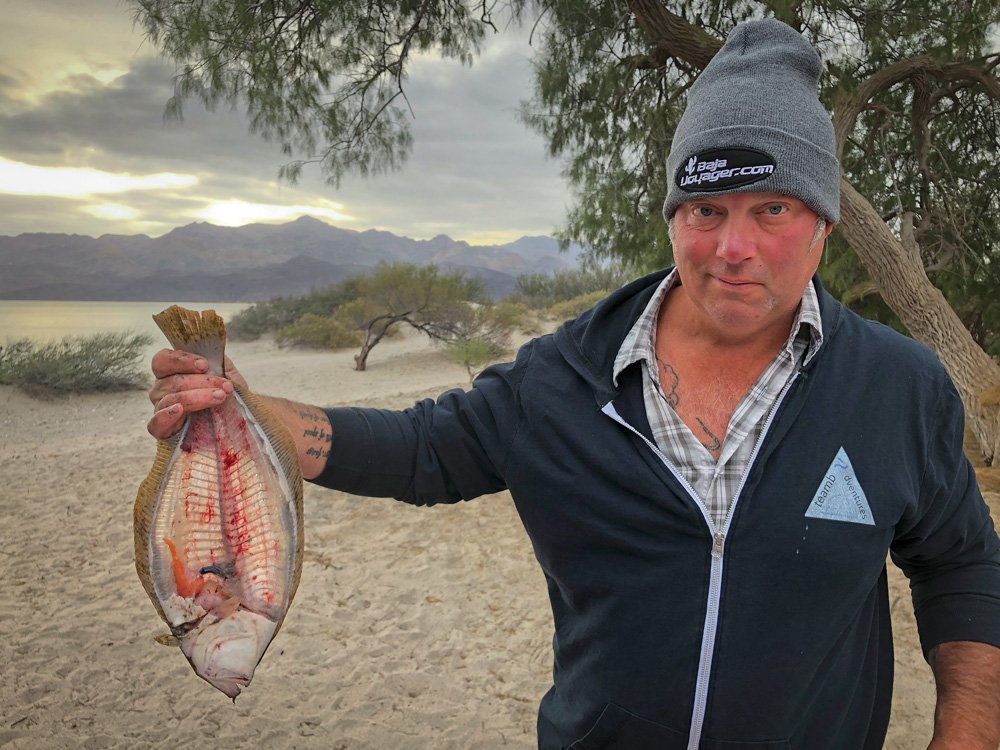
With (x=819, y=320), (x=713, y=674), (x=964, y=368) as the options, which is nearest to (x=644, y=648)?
(x=713, y=674)

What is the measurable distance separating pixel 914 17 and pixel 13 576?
801 cm

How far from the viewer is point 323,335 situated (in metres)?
17.2

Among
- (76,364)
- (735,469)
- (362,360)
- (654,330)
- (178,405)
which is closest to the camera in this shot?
(178,405)

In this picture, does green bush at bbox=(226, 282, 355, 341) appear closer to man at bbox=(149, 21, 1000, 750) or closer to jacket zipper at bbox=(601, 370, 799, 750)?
man at bbox=(149, 21, 1000, 750)

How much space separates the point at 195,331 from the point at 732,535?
0.90 metres

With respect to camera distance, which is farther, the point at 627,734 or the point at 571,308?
the point at 571,308

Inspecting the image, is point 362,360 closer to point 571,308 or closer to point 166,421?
point 571,308

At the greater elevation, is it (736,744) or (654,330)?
(654,330)

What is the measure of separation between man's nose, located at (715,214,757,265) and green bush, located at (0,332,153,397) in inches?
455

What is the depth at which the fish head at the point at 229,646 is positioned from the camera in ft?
3.17

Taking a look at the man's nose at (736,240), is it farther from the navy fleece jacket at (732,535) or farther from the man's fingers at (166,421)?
the man's fingers at (166,421)

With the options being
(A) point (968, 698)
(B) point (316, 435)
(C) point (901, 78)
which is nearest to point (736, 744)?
(A) point (968, 698)

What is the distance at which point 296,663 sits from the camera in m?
3.73

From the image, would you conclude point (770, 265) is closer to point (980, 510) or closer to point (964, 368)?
point (980, 510)
